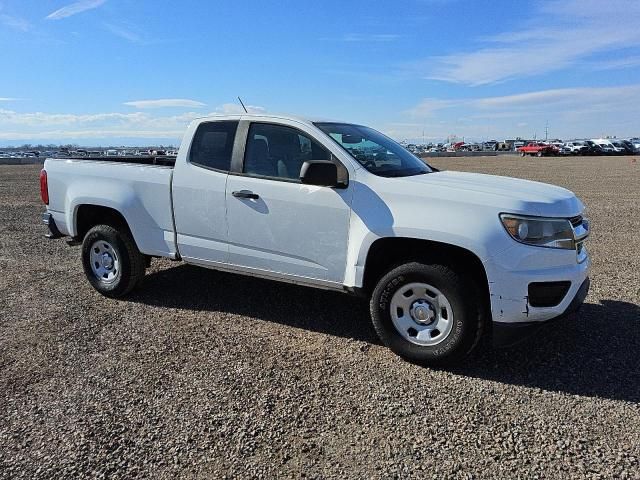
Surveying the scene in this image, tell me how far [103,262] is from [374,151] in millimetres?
3302

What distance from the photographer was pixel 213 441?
10.3 ft

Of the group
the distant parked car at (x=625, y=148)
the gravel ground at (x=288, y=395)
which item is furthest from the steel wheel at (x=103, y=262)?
the distant parked car at (x=625, y=148)

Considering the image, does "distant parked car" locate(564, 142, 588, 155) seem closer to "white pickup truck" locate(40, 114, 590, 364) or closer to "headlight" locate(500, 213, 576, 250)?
"white pickup truck" locate(40, 114, 590, 364)

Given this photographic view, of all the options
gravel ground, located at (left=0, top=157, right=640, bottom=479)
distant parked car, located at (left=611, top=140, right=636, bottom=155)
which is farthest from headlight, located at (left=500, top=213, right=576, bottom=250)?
distant parked car, located at (left=611, top=140, right=636, bottom=155)

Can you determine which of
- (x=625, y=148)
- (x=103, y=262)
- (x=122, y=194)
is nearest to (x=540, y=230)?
(x=122, y=194)

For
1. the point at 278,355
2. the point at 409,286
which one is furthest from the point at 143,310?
the point at 409,286

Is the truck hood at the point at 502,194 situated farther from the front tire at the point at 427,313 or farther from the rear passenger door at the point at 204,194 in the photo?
the rear passenger door at the point at 204,194

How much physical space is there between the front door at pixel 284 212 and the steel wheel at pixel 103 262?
5.41 ft

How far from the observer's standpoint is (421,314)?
163 inches

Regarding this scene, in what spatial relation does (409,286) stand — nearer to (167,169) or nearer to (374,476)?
(374,476)

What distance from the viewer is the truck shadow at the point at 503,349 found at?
3.93 metres

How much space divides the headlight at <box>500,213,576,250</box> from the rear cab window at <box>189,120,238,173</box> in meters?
2.62

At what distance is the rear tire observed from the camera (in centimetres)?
563

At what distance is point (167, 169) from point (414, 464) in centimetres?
371
